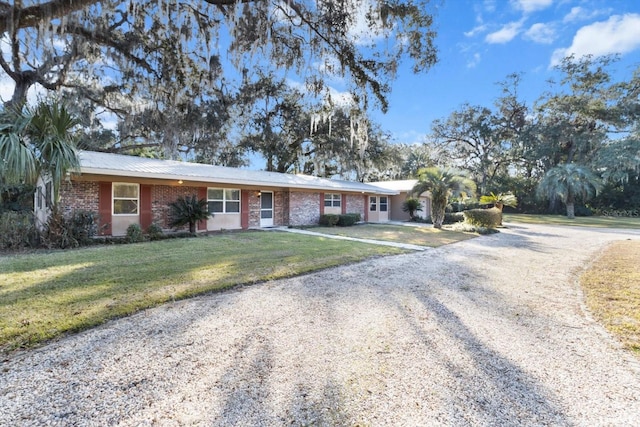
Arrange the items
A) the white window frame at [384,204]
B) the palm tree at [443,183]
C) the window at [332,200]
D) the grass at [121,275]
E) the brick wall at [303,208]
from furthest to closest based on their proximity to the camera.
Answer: the white window frame at [384,204] < the window at [332,200] < the brick wall at [303,208] < the palm tree at [443,183] < the grass at [121,275]

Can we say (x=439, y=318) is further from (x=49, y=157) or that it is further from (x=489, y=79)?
(x=489, y=79)

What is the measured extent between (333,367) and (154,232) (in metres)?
10.0

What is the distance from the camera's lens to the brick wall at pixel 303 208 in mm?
16391

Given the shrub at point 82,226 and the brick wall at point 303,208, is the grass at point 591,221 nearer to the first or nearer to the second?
the brick wall at point 303,208

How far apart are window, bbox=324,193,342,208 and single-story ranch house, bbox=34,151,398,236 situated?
62 mm

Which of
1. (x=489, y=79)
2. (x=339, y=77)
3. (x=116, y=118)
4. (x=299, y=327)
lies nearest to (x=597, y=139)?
(x=489, y=79)

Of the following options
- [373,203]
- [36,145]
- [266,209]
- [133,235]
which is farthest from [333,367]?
[373,203]

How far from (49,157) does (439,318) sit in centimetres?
750

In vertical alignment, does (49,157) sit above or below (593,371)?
above

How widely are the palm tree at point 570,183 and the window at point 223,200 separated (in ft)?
88.6

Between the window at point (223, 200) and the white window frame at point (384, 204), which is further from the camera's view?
the white window frame at point (384, 204)

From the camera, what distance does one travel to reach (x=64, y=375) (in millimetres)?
2553

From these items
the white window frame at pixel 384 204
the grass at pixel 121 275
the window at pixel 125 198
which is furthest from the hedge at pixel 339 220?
the window at pixel 125 198

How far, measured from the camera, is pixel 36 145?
588 cm
